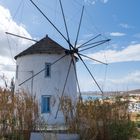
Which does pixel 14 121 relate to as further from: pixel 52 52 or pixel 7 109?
pixel 52 52

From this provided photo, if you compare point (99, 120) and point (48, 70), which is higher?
point (48, 70)

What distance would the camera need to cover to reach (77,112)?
1310 centimetres

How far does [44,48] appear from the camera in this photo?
27.3 metres

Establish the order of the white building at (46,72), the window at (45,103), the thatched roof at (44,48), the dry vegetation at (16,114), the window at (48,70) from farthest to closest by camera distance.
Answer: the window at (48,70) < the thatched roof at (44,48) < the white building at (46,72) < the window at (45,103) < the dry vegetation at (16,114)

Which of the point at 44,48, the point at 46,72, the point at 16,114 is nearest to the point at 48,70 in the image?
the point at 46,72

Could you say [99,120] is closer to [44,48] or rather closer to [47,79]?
[47,79]

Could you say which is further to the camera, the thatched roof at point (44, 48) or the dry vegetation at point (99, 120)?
the thatched roof at point (44, 48)

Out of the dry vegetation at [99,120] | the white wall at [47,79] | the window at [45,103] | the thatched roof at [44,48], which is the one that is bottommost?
the dry vegetation at [99,120]

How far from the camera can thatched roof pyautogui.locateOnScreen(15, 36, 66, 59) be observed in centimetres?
2703

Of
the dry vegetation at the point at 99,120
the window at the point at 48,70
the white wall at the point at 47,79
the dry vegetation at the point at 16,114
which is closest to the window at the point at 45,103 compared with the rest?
the white wall at the point at 47,79

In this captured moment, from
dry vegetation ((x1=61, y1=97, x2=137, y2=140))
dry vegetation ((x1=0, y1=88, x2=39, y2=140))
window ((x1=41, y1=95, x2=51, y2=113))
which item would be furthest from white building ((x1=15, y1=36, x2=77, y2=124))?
dry vegetation ((x1=0, y1=88, x2=39, y2=140))

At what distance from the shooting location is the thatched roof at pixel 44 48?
27031 millimetres

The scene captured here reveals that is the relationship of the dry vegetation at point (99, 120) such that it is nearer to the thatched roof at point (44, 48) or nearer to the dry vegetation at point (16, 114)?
the dry vegetation at point (16, 114)

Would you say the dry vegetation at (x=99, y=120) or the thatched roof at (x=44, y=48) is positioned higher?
Result: the thatched roof at (x=44, y=48)
